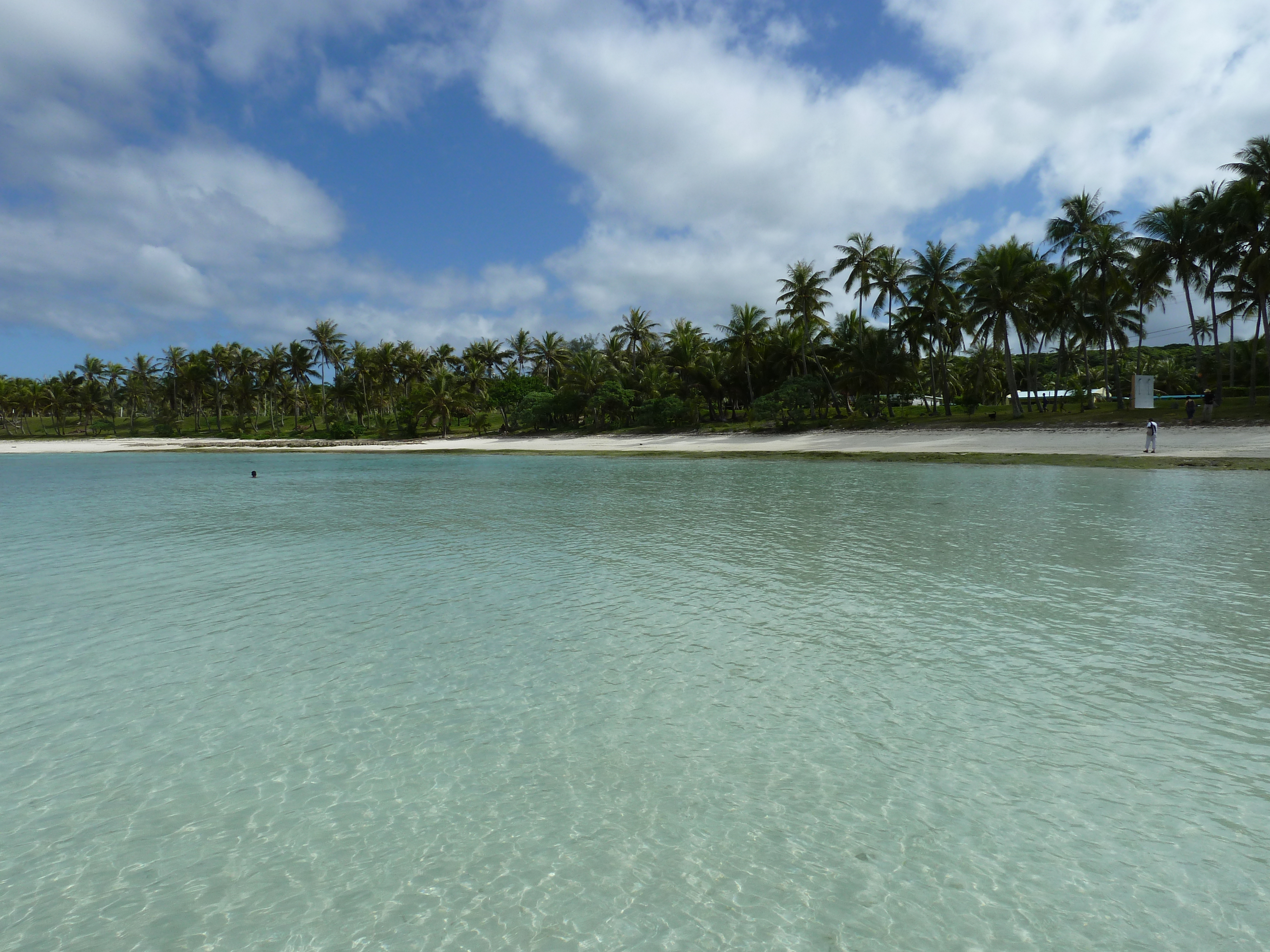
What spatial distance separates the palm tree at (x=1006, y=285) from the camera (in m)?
44.5

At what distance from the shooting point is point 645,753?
17.1ft

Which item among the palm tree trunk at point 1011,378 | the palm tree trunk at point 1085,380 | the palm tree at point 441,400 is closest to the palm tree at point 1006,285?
the palm tree trunk at point 1011,378

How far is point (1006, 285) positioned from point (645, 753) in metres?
48.8

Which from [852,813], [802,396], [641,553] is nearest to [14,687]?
[852,813]

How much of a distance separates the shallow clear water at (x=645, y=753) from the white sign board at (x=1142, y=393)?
36860 mm

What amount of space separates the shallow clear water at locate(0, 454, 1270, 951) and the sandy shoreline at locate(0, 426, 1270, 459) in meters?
24.6

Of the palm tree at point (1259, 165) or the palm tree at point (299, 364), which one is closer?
the palm tree at point (1259, 165)

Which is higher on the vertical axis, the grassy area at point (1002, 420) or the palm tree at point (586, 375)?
the palm tree at point (586, 375)

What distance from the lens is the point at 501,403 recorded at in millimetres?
72812

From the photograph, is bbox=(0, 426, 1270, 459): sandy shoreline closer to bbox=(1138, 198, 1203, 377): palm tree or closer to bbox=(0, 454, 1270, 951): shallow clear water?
bbox=(1138, 198, 1203, 377): palm tree

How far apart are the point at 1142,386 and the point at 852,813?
48.5m

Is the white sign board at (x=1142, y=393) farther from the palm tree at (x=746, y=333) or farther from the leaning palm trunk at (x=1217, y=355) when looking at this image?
the palm tree at (x=746, y=333)

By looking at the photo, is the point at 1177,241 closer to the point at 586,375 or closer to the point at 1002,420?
the point at 1002,420

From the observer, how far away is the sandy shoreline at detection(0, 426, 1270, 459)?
31.6m
